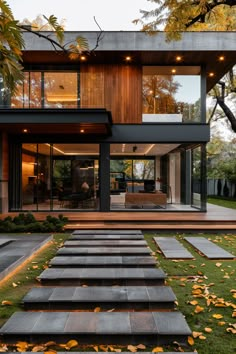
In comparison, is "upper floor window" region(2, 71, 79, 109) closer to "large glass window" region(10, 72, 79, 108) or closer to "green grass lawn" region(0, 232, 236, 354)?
"large glass window" region(10, 72, 79, 108)

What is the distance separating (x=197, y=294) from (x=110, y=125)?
7710 mm

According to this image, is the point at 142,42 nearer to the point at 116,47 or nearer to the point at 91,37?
the point at 116,47

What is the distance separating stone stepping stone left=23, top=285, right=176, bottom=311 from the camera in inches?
138

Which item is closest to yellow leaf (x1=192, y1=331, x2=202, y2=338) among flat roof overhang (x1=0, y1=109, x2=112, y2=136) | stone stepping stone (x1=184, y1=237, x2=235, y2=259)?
stone stepping stone (x1=184, y1=237, x2=235, y2=259)

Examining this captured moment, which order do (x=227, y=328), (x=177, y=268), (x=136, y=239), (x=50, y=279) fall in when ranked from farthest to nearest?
(x=136, y=239) → (x=177, y=268) → (x=50, y=279) → (x=227, y=328)

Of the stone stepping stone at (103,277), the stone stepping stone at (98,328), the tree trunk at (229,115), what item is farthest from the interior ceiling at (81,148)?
the stone stepping stone at (98,328)

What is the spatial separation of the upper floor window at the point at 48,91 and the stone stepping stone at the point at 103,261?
6.73 meters

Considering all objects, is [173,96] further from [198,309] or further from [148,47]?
[198,309]

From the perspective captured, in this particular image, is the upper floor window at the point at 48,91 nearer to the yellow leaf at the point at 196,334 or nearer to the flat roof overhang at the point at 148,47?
the flat roof overhang at the point at 148,47

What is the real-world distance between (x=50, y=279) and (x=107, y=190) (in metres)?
7.31

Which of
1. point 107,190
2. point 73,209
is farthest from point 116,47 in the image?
point 73,209

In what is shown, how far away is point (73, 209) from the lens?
11.7m

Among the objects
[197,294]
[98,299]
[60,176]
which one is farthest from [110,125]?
[98,299]

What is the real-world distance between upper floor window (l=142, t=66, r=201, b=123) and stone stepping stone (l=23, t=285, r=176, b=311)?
28.0ft
